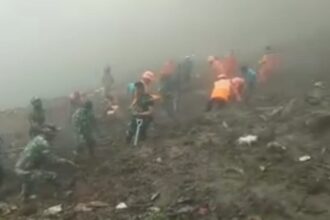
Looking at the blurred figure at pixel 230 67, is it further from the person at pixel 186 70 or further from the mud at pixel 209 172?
the mud at pixel 209 172

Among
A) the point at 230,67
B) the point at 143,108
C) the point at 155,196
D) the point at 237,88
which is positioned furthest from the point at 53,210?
the point at 230,67

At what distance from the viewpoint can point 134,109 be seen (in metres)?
14.7

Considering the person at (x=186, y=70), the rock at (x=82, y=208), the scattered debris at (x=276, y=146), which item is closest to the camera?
the rock at (x=82, y=208)

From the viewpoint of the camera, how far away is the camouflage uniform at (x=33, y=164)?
1227cm

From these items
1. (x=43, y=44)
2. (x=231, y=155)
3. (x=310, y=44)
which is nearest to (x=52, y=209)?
(x=231, y=155)

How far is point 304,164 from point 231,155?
5.09 ft

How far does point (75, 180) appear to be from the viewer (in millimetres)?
13234

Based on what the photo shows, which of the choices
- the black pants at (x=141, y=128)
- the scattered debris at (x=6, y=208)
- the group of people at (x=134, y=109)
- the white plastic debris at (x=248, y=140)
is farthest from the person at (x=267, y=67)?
the scattered debris at (x=6, y=208)

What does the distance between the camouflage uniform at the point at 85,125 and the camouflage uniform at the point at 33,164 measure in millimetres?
1713

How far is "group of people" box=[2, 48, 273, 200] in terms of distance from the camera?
12.4 metres

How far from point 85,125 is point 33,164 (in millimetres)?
1999

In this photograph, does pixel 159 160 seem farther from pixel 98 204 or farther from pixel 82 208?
pixel 82 208

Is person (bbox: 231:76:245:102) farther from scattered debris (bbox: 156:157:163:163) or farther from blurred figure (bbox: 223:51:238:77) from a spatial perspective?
scattered debris (bbox: 156:157:163:163)

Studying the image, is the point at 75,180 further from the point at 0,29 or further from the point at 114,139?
the point at 0,29
